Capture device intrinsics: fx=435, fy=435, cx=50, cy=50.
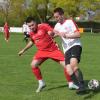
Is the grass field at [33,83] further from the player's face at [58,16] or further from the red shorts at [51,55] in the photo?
the player's face at [58,16]

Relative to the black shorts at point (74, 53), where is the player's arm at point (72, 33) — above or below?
above

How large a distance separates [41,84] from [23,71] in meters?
4.49

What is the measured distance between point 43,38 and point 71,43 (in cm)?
90

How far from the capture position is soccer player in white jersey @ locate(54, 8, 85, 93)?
1055cm

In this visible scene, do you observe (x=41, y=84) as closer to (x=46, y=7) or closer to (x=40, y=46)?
(x=40, y=46)

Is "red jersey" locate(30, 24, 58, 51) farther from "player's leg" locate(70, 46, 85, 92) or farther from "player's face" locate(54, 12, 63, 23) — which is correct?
"player's leg" locate(70, 46, 85, 92)

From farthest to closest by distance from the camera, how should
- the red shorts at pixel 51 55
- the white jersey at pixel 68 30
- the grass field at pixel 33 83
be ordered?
the red shorts at pixel 51 55
the white jersey at pixel 68 30
the grass field at pixel 33 83

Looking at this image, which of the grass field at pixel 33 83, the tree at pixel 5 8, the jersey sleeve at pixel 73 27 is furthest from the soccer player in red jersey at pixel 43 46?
the tree at pixel 5 8

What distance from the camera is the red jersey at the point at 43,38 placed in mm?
11320

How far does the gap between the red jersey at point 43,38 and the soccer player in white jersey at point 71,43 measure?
1.35ft

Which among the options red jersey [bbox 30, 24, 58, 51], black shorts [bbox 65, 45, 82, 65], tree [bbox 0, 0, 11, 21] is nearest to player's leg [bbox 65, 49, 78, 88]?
black shorts [bbox 65, 45, 82, 65]

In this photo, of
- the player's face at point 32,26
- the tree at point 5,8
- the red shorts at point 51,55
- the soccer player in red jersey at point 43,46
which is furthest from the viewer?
the tree at point 5,8

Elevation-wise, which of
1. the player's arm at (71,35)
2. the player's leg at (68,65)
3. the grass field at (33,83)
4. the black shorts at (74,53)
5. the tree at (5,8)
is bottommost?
the tree at (5,8)

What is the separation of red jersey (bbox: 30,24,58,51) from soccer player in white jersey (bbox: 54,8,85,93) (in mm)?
413
